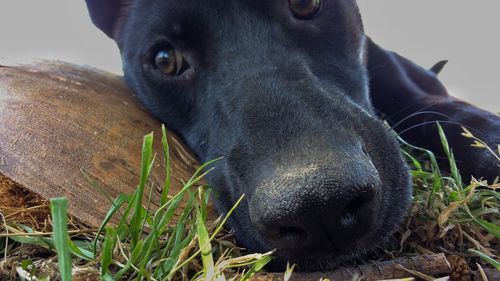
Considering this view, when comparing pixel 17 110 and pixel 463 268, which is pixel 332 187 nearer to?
pixel 463 268

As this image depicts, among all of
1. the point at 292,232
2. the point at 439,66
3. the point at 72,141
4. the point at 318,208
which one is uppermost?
the point at 318,208

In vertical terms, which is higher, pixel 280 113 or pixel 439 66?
pixel 280 113

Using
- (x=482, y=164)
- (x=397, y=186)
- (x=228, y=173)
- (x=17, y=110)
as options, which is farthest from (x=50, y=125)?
(x=482, y=164)

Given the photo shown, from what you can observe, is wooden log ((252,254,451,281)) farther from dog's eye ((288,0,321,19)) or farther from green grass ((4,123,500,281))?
dog's eye ((288,0,321,19))

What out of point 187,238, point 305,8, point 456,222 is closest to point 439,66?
point 305,8

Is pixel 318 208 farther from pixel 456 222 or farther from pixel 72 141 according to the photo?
pixel 72 141

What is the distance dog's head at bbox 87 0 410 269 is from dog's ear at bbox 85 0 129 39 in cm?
35

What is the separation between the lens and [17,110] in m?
1.57

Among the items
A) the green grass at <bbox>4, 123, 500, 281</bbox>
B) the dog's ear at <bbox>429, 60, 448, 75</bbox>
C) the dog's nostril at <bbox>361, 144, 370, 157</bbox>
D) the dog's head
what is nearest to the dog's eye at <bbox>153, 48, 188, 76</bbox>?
the dog's head

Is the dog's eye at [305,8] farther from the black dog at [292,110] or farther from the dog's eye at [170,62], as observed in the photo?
the dog's eye at [170,62]

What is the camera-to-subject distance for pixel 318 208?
42.1 inches

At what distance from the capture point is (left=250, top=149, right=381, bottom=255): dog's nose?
1.07m

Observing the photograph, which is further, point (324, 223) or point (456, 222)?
point (456, 222)

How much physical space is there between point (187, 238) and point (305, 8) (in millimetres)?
1104
